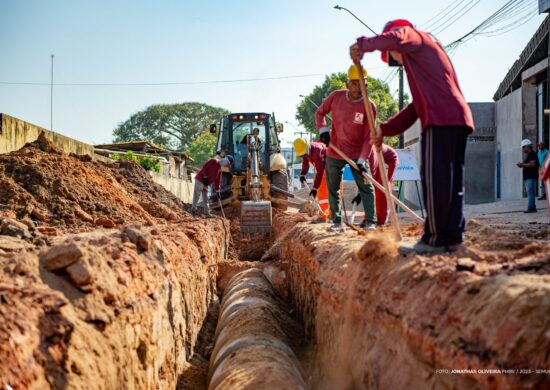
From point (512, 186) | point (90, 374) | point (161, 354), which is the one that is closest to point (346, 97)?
point (161, 354)

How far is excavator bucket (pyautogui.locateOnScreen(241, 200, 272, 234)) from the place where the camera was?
44.4 feet

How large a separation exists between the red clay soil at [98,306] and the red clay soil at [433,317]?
1235mm

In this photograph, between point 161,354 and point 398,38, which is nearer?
point 398,38

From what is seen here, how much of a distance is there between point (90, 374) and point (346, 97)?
5.05m

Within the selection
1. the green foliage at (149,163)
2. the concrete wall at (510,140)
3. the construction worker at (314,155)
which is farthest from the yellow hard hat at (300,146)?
the green foliage at (149,163)

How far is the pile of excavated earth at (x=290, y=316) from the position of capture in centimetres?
254

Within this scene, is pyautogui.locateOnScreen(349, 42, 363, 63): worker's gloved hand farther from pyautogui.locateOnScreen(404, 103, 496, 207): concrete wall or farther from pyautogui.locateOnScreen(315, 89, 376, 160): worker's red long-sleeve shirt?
pyautogui.locateOnScreen(404, 103, 496, 207): concrete wall

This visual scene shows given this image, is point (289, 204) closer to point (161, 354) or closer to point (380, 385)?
point (161, 354)

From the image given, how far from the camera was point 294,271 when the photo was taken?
302 inches

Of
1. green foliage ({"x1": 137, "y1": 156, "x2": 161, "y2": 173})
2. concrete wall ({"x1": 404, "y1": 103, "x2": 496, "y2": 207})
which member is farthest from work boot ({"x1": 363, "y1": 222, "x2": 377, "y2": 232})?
green foliage ({"x1": 137, "y1": 156, "x2": 161, "y2": 173})

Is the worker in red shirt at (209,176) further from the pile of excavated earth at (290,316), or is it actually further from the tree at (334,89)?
the tree at (334,89)

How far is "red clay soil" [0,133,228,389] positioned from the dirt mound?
4cm

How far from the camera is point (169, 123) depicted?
6162cm

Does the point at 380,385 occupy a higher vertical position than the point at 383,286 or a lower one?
lower
